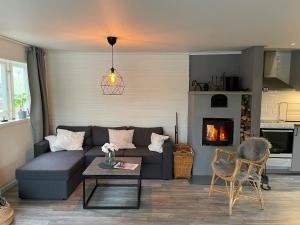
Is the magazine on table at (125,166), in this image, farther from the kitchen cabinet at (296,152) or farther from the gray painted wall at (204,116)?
the kitchen cabinet at (296,152)

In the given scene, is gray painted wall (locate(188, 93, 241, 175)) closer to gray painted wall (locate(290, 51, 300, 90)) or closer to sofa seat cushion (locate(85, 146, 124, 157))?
gray painted wall (locate(290, 51, 300, 90))

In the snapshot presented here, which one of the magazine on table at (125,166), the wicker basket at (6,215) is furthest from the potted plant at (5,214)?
the magazine on table at (125,166)

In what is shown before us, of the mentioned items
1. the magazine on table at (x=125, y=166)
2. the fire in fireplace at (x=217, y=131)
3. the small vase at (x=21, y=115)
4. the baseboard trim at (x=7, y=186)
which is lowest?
the baseboard trim at (x=7, y=186)

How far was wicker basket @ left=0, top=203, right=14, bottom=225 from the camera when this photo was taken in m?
2.81

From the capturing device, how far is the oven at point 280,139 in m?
4.52

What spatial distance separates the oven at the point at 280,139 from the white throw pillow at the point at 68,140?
3466mm

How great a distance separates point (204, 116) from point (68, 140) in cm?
260

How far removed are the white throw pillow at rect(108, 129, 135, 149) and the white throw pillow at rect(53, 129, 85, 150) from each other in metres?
0.59

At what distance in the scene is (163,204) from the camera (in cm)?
345

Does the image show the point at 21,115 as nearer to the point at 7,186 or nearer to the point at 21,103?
the point at 21,103

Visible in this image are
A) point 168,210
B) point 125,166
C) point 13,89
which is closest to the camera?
point 168,210

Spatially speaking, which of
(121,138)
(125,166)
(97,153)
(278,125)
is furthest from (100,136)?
(278,125)

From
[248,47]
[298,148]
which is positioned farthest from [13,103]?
[298,148]

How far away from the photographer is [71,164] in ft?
12.3
